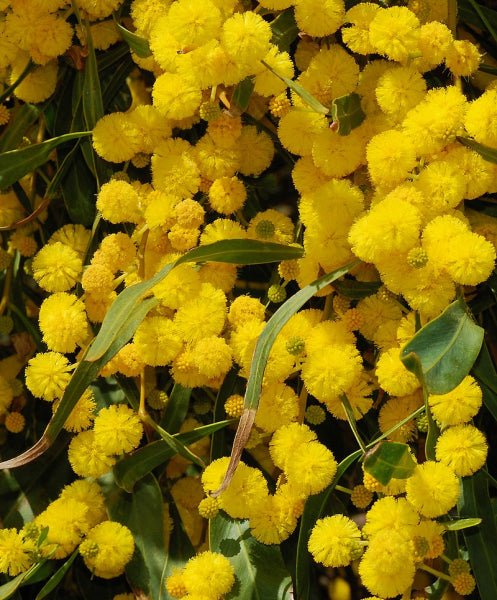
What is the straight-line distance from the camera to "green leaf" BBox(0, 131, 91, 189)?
1.38 m

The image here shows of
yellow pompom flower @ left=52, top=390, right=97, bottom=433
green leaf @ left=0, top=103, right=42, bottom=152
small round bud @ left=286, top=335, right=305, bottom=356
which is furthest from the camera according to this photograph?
green leaf @ left=0, top=103, right=42, bottom=152

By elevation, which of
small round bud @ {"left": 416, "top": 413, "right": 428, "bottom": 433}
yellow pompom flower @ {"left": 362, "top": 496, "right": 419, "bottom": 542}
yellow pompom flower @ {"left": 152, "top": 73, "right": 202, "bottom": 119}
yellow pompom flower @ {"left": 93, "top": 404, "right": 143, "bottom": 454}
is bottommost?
yellow pompom flower @ {"left": 362, "top": 496, "right": 419, "bottom": 542}

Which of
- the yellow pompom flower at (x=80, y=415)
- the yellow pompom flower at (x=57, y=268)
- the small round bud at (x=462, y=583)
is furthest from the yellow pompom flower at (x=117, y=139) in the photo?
the small round bud at (x=462, y=583)

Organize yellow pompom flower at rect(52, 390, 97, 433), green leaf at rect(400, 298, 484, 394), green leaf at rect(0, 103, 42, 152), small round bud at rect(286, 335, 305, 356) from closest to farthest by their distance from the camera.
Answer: green leaf at rect(400, 298, 484, 394) → small round bud at rect(286, 335, 305, 356) → yellow pompom flower at rect(52, 390, 97, 433) → green leaf at rect(0, 103, 42, 152)

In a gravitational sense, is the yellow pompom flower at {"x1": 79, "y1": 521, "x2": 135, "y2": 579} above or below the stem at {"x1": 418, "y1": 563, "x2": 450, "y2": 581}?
above

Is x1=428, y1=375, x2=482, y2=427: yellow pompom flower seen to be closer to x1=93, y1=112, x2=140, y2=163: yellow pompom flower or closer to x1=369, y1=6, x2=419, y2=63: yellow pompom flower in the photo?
x1=369, y1=6, x2=419, y2=63: yellow pompom flower

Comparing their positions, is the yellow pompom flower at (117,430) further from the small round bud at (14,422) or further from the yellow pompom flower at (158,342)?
the small round bud at (14,422)

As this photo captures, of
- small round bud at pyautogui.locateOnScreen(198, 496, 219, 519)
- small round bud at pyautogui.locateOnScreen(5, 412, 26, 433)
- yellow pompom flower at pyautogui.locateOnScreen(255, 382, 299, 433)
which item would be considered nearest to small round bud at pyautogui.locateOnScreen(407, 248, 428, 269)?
yellow pompom flower at pyautogui.locateOnScreen(255, 382, 299, 433)

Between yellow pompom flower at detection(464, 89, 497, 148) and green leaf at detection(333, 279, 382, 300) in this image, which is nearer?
yellow pompom flower at detection(464, 89, 497, 148)

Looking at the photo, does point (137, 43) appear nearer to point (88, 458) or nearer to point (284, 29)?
point (284, 29)

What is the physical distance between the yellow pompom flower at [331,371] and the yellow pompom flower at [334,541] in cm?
18

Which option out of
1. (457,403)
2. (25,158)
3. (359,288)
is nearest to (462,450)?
(457,403)

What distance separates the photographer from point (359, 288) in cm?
129

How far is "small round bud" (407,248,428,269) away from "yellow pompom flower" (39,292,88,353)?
0.51 meters
